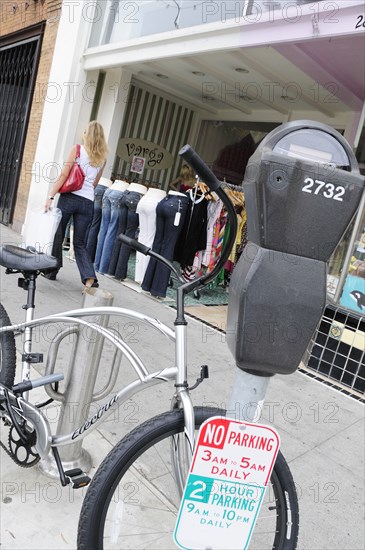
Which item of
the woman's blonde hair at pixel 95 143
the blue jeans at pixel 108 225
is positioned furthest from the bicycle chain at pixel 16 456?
the blue jeans at pixel 108 225

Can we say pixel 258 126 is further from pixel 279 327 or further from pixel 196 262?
pixel 279 327

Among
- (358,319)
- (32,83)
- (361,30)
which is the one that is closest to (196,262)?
(358,319)

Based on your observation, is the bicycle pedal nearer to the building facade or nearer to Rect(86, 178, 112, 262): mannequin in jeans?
the building facade

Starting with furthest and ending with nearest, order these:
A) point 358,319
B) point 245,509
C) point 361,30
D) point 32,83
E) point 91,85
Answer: point 32,83, point 91,85, point 358,319, point 361,30, point 245,509

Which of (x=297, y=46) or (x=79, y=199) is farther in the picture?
(x=79, y=199)

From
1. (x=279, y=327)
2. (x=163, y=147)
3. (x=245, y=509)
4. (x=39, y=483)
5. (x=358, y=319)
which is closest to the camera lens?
(x=279, y=327)

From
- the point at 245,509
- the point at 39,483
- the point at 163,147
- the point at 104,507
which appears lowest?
the point at 39,483

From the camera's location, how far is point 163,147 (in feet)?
31.2

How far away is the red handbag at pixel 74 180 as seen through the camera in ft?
16.1

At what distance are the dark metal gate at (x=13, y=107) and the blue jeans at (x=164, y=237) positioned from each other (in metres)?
3.99

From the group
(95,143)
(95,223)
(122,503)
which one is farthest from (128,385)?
(95,223)

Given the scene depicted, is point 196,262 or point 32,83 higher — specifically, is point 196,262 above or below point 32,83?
below

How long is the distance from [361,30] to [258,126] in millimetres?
4755

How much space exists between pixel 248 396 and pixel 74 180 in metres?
3.98
